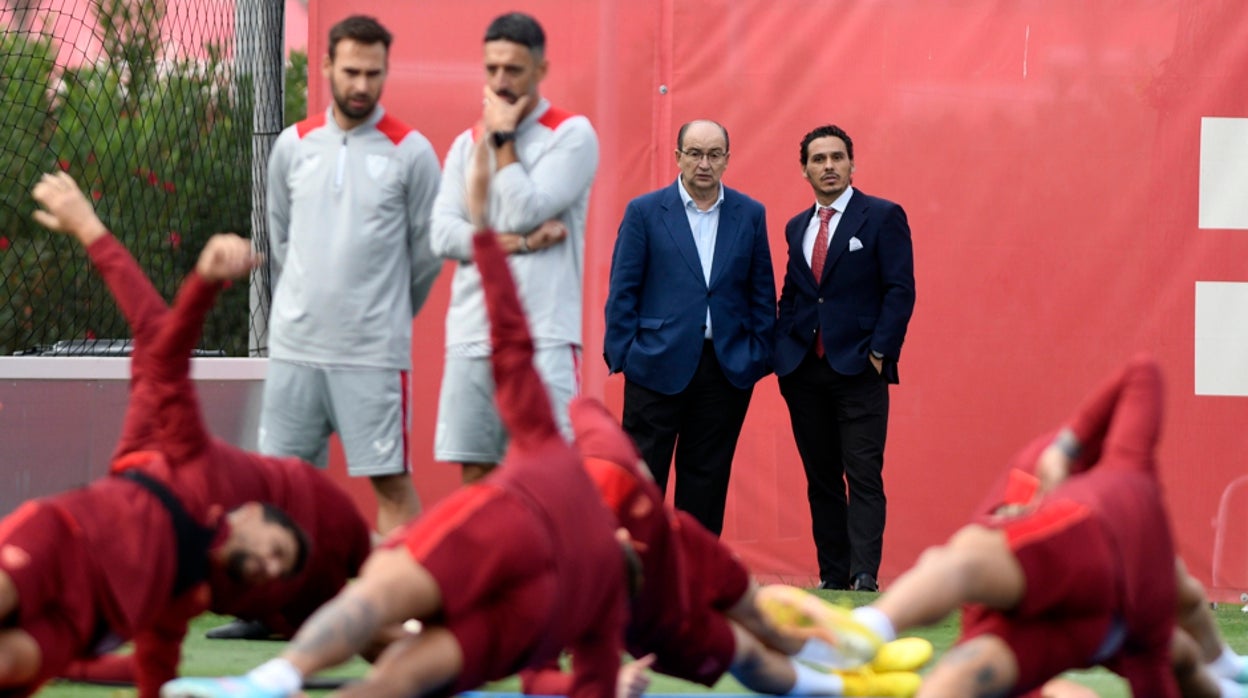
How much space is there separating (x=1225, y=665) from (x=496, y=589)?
7.51 ft

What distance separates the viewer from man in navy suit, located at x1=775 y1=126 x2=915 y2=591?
23.1 feet

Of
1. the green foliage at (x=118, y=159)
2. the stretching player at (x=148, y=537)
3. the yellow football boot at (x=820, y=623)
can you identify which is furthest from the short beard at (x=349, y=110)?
the green foliage at (x=118, y=159)

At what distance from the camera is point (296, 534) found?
158 inches

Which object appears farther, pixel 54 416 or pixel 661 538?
pixel 54 416

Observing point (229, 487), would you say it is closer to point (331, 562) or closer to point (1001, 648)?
point (331, 562)

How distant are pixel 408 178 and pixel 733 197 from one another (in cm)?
207

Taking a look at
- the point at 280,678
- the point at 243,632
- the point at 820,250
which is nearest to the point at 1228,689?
the point at 280,678

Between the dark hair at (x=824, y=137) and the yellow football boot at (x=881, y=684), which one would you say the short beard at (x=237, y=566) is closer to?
the yellow football boot at (x=881, y=684)

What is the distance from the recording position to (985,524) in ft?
13.3

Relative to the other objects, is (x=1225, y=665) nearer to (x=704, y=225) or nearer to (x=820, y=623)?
(x=820, y=623)

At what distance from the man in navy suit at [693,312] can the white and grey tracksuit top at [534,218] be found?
189 centimetres

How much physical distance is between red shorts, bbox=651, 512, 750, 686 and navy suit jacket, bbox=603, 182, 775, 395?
2.45 m

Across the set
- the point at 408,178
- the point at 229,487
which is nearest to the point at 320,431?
the point at 408,178

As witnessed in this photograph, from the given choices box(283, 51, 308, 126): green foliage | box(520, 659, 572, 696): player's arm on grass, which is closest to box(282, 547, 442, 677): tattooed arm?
box(520, 659, 572, 696): player's arm on grass
